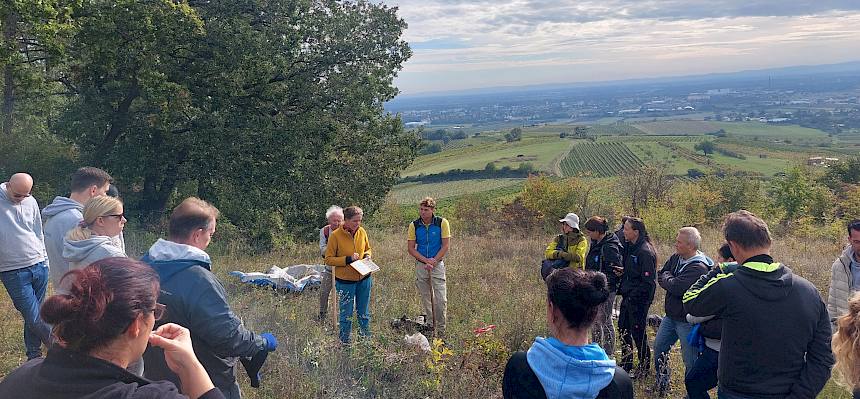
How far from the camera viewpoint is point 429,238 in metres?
6.38

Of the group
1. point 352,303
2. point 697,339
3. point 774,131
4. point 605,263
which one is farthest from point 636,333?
point 774,131

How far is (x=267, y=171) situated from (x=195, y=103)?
2546 millimetres

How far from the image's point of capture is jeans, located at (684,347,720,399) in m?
3.71

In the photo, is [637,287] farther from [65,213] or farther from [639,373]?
[65,213]

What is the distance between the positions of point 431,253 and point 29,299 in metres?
4.02

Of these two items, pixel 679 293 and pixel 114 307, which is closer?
pixel 114 307

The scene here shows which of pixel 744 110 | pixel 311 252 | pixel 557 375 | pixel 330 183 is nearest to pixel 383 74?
pixel 330 183

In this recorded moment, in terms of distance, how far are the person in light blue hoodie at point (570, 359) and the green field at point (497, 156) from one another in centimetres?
4729

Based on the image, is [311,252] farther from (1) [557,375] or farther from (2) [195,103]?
(1) [557,375]

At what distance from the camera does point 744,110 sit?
126500 mm

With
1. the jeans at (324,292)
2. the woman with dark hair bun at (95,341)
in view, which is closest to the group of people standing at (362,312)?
the woman with dark hair bun at (95,341)

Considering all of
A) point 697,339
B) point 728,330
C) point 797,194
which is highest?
point 728,330

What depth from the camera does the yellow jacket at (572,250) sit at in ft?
18.2

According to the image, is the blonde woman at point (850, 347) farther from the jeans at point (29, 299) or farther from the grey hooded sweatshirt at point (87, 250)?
the jeans at point (29, 299)
